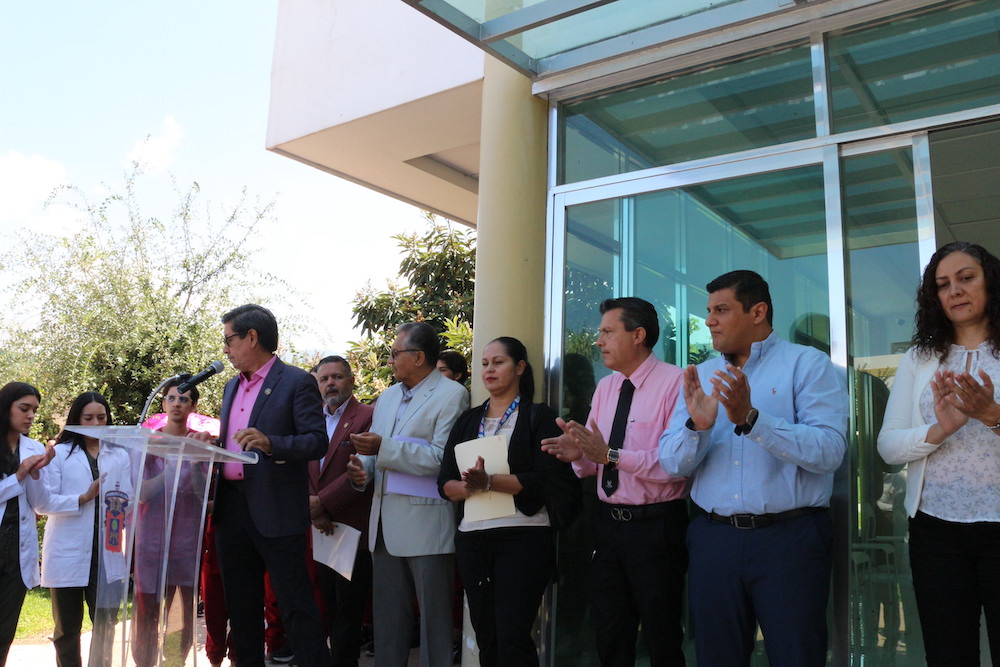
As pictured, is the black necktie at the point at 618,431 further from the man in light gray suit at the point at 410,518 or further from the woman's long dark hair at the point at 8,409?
the woman's long dark hair at the point at 8,409

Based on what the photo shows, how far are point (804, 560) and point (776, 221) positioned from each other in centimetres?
179

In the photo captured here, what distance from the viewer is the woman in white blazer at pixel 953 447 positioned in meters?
2.71

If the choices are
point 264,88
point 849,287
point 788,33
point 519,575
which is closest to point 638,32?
point 788,33

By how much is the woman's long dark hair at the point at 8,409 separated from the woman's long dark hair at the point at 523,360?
2578 mm

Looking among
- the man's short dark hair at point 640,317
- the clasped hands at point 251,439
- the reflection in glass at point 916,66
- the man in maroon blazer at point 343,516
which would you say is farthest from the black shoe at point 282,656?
the reflection in glass at point 916,66

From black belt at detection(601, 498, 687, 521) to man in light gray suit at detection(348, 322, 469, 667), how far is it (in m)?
1.09

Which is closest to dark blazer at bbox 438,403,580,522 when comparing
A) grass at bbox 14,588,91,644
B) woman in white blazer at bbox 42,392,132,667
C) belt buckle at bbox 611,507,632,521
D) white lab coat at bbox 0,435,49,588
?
belt buckle at bbox 611,507,632,521

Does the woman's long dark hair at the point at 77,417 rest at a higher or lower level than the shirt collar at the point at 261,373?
lower

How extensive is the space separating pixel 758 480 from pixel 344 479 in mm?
2390

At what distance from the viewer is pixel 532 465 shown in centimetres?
396

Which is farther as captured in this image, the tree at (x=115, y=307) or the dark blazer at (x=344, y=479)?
the tree at (x=115, y=307)

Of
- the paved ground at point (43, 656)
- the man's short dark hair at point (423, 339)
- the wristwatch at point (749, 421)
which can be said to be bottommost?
the paved ground at point (43, 656)

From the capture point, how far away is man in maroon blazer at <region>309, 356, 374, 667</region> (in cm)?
464

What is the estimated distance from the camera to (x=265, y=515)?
405 cm
